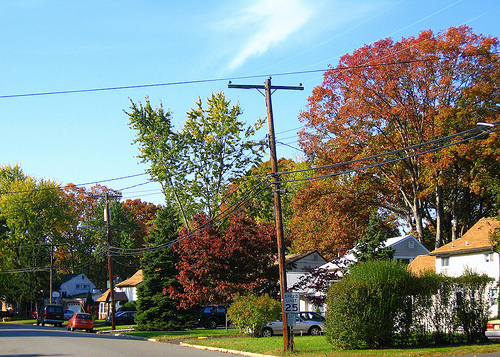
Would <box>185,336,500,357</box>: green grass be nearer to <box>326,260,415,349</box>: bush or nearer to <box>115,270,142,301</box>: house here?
<box>326,260,415,349</box>: bush

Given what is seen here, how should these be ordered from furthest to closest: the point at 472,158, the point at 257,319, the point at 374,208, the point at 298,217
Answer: the point at 298,217 → the point at 374,208 → the point at 472,158 → the point at 257,319

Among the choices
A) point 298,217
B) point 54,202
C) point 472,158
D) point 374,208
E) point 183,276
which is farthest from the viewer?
point 54,202

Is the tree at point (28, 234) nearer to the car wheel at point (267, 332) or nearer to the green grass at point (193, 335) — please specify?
the green grass at point (193, 335)

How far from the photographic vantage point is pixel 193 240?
3347 centimetres

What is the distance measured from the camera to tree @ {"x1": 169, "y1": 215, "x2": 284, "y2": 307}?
3225 centimetres

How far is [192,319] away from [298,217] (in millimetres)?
13042

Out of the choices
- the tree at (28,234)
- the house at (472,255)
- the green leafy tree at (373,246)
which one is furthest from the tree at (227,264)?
the tree at (28,234)

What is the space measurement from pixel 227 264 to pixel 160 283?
12.9 m

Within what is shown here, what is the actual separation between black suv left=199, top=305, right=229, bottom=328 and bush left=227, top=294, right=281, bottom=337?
1586 cm

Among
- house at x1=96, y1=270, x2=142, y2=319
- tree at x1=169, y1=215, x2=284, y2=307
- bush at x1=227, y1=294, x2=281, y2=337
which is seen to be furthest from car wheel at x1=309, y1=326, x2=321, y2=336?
house at x1=96, y1=270, x2=142, y2=319

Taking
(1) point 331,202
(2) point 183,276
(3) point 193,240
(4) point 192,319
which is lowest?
(4) point 192,319

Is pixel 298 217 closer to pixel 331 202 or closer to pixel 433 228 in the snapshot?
pixel 331 202

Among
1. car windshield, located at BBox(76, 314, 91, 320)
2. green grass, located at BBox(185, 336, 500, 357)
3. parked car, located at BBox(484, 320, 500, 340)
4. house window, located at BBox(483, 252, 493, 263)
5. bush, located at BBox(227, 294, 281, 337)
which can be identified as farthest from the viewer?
car windshield, located at BBox(76, 314, 91, 320)

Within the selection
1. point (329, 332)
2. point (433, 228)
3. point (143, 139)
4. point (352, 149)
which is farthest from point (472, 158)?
point (143, 139)
